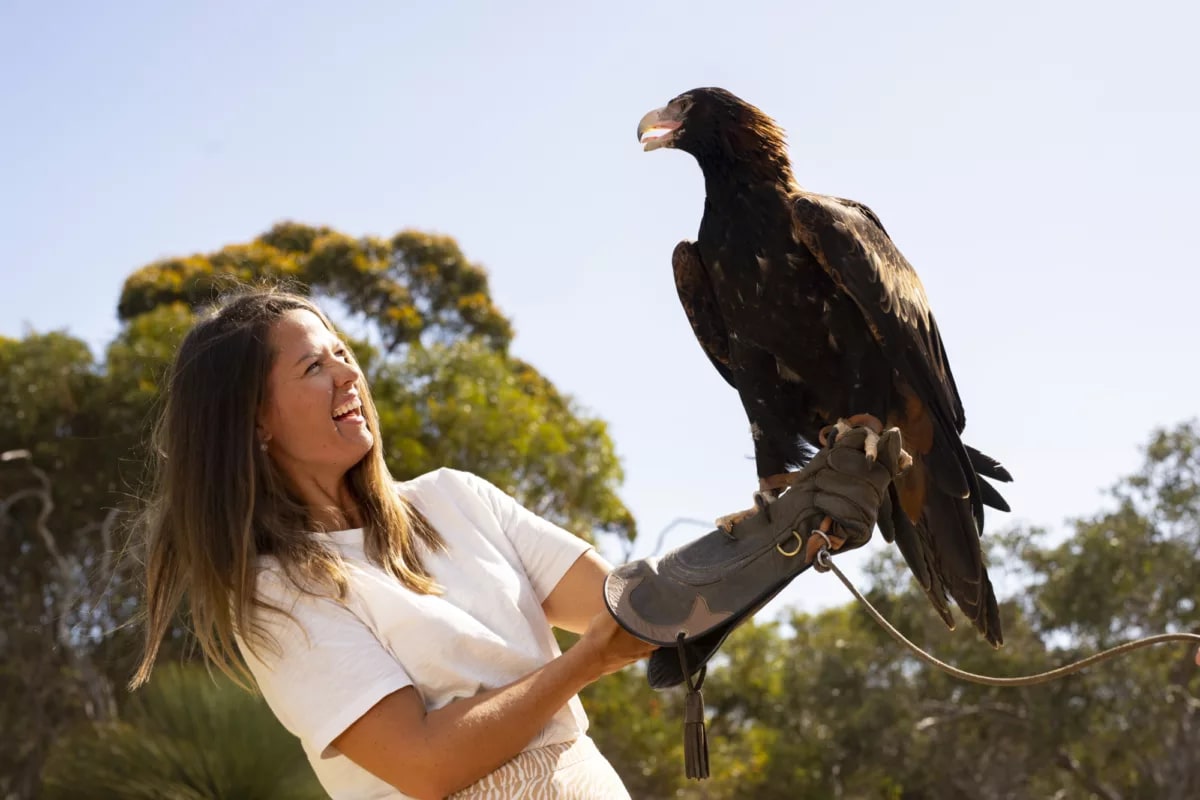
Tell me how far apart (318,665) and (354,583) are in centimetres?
15

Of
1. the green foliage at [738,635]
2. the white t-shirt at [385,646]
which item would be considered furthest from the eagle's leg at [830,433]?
the green foliage at [738,635]

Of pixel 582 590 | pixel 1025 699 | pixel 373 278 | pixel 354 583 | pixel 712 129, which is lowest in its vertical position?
pixel 354 583

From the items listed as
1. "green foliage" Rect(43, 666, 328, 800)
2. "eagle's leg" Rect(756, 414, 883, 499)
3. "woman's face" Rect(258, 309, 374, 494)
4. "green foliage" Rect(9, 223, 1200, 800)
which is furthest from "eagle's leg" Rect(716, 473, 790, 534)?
Result: "green foliage" Rect(9, 223, 1200, 800)

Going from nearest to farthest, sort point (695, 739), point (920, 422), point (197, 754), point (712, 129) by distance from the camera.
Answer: point (695, 739) < point (920, 422) < point (712, 129) < point (197, 754)

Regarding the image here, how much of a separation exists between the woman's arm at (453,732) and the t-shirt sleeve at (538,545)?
1.18 ft

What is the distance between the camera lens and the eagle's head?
329 centimetres

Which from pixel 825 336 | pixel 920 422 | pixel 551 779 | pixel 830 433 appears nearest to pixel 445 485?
pixel 551 779

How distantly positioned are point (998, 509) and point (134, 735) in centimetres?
504

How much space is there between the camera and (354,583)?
2.12m

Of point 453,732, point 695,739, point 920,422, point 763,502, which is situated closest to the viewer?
point 453,732

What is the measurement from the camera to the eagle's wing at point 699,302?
3.32 m

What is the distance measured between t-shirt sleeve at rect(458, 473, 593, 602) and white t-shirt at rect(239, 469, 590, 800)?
0.09 m

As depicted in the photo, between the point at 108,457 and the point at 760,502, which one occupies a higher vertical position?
the point at 108,457

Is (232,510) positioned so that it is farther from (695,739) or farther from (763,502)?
(763,502)
